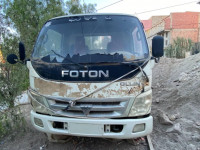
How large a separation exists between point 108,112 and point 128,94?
390 mm

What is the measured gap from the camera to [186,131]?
11.8 feet

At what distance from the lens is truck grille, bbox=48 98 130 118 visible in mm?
2414

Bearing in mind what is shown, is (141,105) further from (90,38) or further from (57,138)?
(57,138)

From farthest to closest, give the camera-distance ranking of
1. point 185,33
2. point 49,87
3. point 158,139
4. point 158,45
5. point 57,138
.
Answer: point 185,33 < point 158,139 < point 57,138 < point 158,45 < point 49,87

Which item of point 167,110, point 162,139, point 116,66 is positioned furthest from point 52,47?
point 167,110

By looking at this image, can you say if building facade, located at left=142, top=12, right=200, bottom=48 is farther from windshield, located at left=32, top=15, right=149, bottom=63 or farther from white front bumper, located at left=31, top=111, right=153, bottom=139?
white front bumper, located at left=31, top=111, right=153, bottom=139

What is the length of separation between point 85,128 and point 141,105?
0.87m

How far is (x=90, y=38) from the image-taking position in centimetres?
305

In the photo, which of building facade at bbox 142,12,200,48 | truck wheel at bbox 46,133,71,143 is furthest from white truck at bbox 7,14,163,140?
building facade at bbox 142,12,200,48

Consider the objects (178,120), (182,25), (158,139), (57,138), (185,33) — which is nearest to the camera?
(57,138)

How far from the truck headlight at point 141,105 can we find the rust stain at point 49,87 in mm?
961

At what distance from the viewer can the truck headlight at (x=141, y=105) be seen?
2432mm

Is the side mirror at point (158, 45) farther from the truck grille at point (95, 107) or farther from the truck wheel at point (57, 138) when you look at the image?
the truck wheel at point (57, 138)

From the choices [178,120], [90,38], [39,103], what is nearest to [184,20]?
[178,120]
